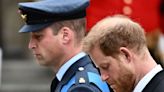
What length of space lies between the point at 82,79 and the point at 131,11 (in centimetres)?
245

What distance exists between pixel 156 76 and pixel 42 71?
12.6 meters

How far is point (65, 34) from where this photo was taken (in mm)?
5199

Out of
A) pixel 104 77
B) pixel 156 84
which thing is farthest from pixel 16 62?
pixel 156 84

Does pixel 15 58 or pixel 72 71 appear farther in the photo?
pixel 15 58

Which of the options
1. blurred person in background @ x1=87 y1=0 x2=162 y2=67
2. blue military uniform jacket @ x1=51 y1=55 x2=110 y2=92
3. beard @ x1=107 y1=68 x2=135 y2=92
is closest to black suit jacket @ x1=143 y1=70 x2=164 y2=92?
beard @ x1=107 y1=68 x2=135 y2=92

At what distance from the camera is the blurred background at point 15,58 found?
53.0 ft

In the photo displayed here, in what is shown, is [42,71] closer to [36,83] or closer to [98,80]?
[36,83]

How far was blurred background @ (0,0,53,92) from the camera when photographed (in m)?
16.2

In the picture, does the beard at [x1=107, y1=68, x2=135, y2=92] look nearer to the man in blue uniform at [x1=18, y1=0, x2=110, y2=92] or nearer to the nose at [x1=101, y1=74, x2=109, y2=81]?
the nose at [x1=101, y1=74, x2=109, y2=81]

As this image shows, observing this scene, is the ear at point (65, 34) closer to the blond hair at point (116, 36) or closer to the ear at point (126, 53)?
the blond hair at point (116, 36)

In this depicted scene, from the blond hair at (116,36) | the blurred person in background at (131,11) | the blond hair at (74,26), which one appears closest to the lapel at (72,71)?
the blond hair at (74,26)

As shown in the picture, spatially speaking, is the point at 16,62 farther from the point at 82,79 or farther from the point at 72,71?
the point at 82,79

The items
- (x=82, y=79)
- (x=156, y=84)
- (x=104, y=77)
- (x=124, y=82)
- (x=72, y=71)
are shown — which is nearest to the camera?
(x=156, y=84)

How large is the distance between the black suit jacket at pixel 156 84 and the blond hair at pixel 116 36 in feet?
0.66
